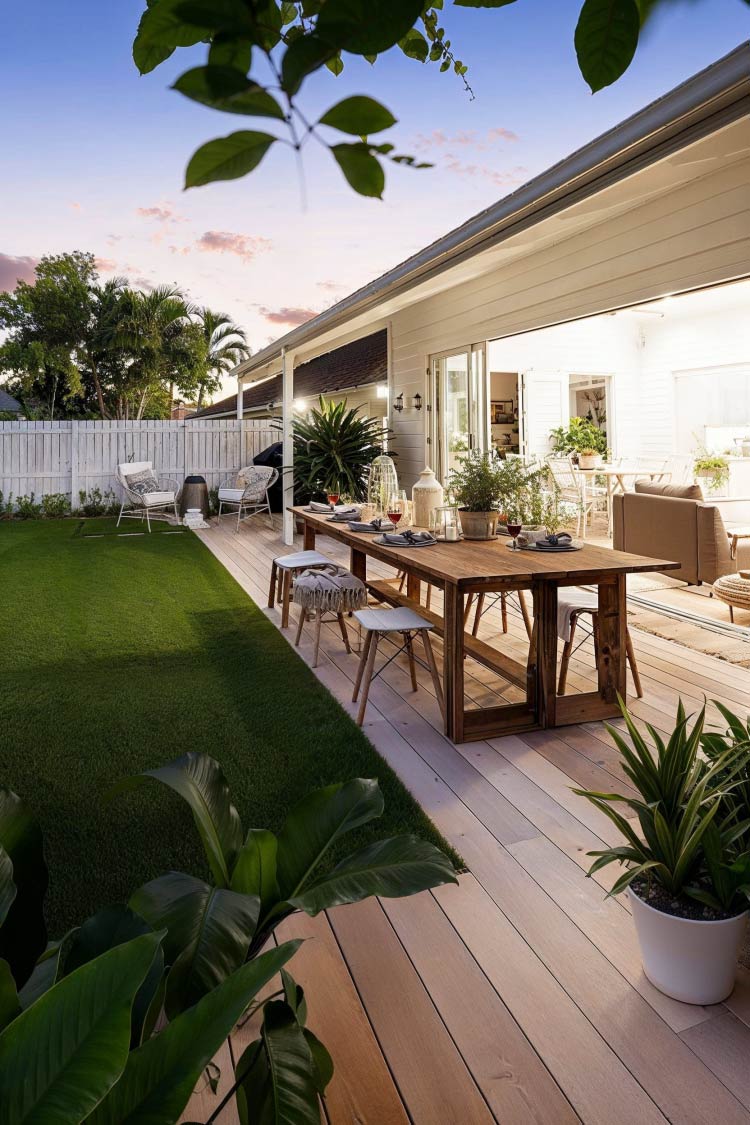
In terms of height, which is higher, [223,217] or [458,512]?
[223,217]

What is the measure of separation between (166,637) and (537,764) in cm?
303

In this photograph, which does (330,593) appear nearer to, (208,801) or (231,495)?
(208,801)

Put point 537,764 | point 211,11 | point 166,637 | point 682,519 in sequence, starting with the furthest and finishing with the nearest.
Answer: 1. point 682,519
2. point 166,637
3. point 537,764
4. point 211,11

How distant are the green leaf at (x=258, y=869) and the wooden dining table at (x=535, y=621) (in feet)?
5.66

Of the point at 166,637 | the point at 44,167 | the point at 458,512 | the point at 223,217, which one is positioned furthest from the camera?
the point at 166,637

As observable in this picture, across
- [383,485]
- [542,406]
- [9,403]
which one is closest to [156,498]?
Answer: [542,406]

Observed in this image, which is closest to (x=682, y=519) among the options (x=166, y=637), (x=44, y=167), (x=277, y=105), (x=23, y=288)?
(x=166, y=637)

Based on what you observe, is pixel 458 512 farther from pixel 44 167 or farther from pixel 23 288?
pixel 23 288

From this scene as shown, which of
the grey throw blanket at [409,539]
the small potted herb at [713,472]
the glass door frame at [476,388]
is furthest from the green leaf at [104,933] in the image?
the small potted herb at [713,472]

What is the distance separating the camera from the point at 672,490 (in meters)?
6.49

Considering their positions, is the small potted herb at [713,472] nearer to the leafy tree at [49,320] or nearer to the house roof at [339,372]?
the house roof at [339,372]

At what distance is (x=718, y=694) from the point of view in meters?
3.82

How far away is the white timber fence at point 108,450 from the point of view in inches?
484

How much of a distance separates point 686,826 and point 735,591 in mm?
3434
